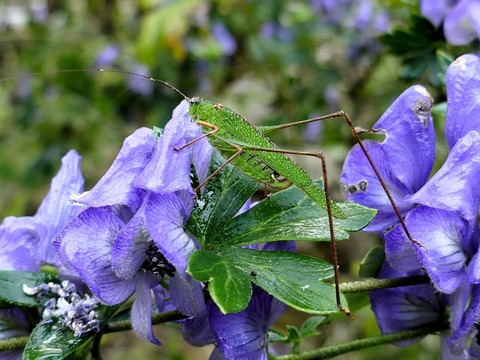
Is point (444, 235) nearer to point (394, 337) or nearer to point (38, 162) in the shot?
point (394, 337)

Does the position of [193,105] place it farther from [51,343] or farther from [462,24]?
[462,24]

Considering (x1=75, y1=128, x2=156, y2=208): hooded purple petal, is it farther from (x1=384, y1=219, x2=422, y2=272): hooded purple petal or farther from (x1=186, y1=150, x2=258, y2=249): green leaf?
(x1=384, y1=219, x2=422, y2=272): hooded purple petal

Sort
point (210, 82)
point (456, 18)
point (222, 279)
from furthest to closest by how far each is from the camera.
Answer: point (210, 82)
point (456, 18)
point (222, 279)

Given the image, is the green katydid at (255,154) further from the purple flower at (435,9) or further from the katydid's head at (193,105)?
the purple flower at (435,9)

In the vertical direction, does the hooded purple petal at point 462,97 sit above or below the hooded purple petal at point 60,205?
above

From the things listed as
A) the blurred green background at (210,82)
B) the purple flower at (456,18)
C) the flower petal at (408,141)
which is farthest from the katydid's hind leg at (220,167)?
the blurred green background at (210,82)

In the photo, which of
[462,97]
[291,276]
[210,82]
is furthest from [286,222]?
[210,82]
